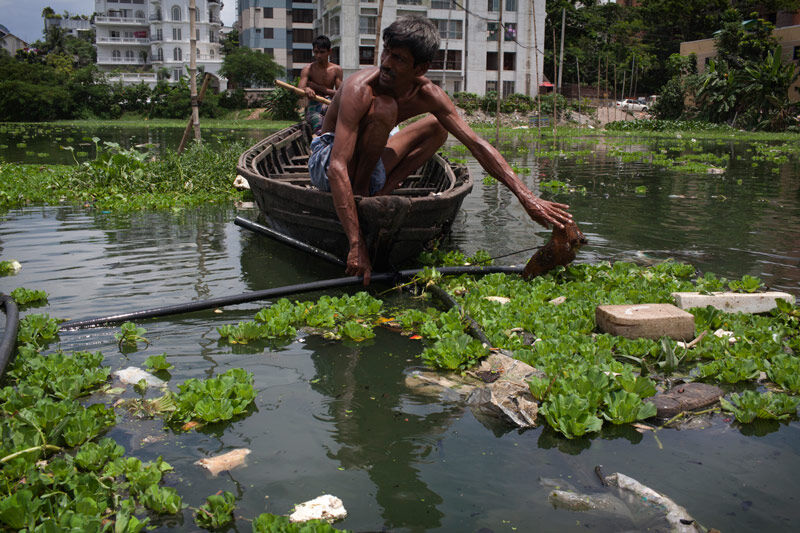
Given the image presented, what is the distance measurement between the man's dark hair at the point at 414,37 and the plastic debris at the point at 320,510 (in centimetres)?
324

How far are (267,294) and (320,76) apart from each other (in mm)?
7092

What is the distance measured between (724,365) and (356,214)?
2.60 meters

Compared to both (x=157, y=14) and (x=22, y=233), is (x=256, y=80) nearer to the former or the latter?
(x=157, y=14)

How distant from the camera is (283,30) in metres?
58.2

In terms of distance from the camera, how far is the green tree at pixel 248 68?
49.9 meters

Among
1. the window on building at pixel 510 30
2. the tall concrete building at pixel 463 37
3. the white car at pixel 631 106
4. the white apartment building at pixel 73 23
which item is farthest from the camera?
the white apartment building at pixel 73 23

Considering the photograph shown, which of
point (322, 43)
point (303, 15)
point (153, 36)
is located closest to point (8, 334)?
point (322, 43)

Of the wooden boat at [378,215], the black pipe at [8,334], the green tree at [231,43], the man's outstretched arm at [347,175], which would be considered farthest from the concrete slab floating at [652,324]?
the green tree at [231,43]

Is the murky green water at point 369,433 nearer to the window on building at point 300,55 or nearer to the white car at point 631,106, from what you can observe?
the white car at point 631,106

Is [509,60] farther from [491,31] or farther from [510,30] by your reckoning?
[510,30]

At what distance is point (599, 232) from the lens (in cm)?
771

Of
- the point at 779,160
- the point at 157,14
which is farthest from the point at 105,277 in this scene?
the point at 157,14

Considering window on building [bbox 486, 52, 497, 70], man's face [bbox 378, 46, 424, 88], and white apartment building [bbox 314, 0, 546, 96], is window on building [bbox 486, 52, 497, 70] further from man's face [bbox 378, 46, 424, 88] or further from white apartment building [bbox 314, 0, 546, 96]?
man's face [bbox 378, 46, 424, 88]

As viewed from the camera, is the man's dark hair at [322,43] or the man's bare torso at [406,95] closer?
the man's bare torso at [406,95]
